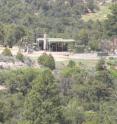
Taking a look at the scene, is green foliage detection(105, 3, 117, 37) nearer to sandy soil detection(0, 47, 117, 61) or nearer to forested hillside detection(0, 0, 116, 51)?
forested hillside detection(0, 0, 116, 51)

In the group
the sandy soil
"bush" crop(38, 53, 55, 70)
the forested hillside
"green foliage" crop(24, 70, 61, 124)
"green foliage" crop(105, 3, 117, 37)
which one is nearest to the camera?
"green foliage" crop(24, 70, 61, 124)

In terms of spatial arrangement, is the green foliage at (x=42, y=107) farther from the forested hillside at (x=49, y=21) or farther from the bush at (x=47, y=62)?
the forested hillside at (x=49, y=21)

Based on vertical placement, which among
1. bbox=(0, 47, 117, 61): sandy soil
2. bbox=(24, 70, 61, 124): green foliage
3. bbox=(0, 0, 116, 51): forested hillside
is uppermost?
bbox=(24, 70, 61, 124): green foliage

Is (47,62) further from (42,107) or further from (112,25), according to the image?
(42,107)

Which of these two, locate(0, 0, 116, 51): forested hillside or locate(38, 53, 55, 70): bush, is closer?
locate(38, 53, 55, 70): bush

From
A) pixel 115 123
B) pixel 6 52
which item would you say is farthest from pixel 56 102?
pixel 6 52

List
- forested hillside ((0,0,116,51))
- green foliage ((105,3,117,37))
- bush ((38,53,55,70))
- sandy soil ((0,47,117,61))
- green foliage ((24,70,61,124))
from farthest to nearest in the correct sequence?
green foliage ((105,3,117,37)) → forested hillside ((0,0,116,51)) → sandy soil ((0,47,117,61)) → bush ((38,53,55,70)) → green foliage ((24,70,61,124))

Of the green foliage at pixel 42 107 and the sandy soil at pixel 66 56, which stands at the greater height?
the green foliage at pixel 42 107

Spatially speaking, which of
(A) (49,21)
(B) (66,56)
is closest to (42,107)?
(B) (66,56)

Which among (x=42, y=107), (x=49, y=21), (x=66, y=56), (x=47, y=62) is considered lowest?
(x=66, y=56)

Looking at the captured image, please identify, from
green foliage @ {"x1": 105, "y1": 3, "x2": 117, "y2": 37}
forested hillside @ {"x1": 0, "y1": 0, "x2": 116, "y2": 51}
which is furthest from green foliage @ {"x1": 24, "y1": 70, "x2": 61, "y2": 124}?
green foliage @ {"x1": 105, "y1": 3, "x2": 117, "y2": 37}

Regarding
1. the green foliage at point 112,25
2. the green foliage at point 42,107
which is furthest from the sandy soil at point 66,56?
the green foliage at point 42,107

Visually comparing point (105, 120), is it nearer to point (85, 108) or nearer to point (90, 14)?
point (85, 108)
